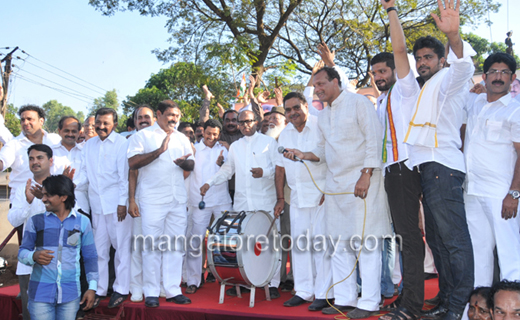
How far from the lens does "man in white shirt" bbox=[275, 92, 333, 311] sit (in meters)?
4.80

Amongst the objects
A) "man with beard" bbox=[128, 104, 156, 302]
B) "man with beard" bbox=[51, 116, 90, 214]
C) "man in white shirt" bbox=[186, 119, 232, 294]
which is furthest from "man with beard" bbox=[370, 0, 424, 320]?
"man with beard" bbox=[51, 116, 90, 214]

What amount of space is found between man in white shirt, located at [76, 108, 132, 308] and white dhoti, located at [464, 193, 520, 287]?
149 inches

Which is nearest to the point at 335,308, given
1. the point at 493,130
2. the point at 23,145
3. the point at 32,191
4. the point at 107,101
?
the point at 493,130

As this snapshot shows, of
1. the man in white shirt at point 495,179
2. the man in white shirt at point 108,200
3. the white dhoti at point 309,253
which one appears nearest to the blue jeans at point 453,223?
the man in white shirt at point 495,179

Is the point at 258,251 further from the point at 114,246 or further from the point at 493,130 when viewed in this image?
the point at 493,130

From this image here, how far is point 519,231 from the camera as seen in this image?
12.0 feet

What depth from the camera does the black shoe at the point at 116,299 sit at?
206 inches

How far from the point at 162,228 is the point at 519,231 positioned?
3722mm

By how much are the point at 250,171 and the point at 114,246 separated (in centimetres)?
195

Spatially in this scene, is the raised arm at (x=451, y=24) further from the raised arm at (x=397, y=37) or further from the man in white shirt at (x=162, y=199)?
the man in white shirt at (x=162, y=199)

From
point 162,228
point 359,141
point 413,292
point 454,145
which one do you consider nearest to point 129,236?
point 162,228

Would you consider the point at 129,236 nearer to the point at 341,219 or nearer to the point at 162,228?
the point at 162,228

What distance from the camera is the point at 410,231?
12.2 feet

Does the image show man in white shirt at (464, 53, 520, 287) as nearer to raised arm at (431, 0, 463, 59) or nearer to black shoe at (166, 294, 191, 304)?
raised arm at (431, 0, 463, 59)
